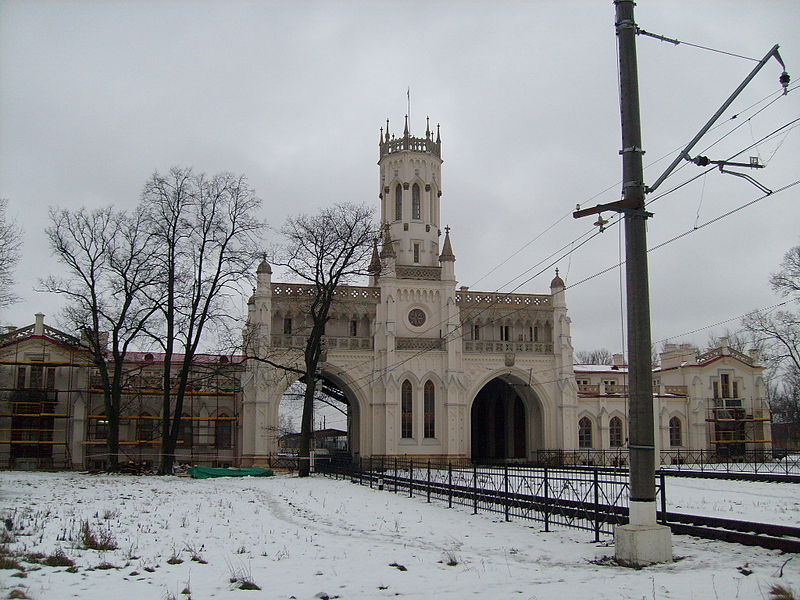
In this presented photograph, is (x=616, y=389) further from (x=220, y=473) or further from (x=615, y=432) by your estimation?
(x=220, y=473)

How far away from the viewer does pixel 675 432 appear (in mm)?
54312

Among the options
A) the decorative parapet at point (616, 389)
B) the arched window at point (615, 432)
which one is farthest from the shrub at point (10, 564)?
the decorative parapet at point (616, 389)

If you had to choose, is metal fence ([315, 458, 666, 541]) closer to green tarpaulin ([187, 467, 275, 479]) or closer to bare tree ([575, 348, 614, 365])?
green tarpaulin ([187, 467, 275, 479])

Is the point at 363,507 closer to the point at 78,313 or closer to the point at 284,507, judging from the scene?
the point at 284,507

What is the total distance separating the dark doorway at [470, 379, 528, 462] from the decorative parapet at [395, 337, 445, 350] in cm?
684

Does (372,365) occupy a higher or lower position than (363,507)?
higher

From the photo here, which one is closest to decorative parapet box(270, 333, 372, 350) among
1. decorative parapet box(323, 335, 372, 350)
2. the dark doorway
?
decorative parapet box(323, 335, 372, 350)

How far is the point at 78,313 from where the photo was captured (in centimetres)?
4100

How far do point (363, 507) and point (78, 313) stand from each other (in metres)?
26.2

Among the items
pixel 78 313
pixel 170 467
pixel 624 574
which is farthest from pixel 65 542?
pixel 78 313

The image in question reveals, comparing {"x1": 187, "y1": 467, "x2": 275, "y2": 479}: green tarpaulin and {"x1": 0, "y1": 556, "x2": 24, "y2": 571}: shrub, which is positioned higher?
{"x1": 0, "y1": 556, "x2": 24, "y2": 571}: shrub

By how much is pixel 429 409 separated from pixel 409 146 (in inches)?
715

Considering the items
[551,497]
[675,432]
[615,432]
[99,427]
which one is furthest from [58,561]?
[675,432]

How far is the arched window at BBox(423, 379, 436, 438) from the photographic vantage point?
48406 mm
